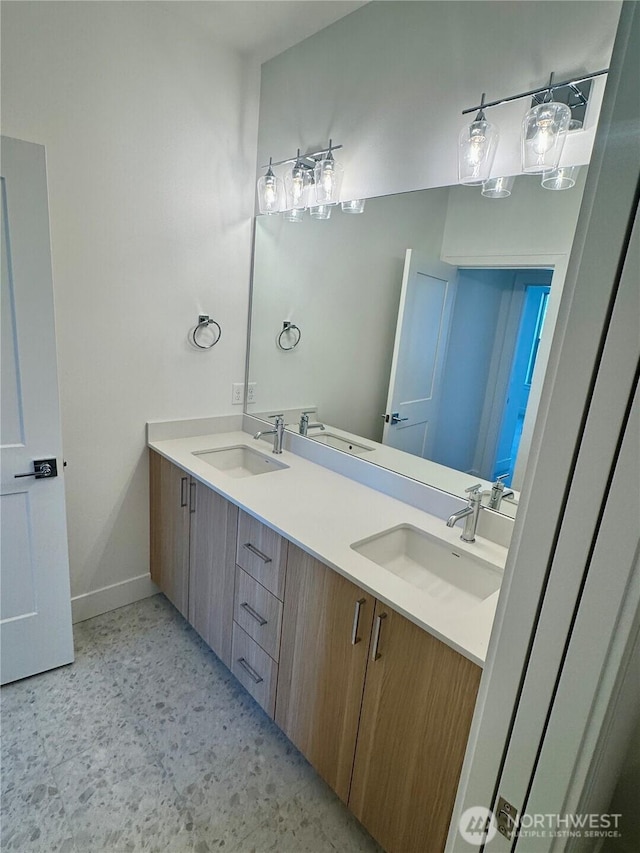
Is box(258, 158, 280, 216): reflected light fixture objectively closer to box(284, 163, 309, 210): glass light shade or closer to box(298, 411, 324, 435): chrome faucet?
box(284, 163, 309, 210): glass light shade

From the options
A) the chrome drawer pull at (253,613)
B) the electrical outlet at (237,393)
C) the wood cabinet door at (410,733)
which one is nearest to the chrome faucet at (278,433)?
the electrical outlet at (237,393)

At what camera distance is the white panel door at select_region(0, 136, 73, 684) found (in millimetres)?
1491

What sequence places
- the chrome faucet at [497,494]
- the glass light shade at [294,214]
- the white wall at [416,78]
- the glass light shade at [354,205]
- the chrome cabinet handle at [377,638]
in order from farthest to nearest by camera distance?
the glass light shade at [294,214]
the glass light shade at [354,205]
the chrome faucet at [497,494]
the white wall at [416,78]
the chrome cabinet handle at [377,638]

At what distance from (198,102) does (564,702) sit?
2523mm

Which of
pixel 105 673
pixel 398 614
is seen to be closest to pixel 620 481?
pixel 398 614

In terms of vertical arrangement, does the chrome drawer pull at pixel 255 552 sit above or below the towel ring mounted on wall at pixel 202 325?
below

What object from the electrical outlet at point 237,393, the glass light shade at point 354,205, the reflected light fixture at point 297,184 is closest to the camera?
the glass light shade at point 354,205

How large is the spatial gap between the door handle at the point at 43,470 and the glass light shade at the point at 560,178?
2.01m

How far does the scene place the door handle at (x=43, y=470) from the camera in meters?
1.67

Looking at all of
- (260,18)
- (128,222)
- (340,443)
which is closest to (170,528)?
(340,443)

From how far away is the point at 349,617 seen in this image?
1.24m

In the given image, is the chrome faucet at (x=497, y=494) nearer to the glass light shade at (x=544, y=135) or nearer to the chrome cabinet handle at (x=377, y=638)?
the chrome cabinet handle at (x=377, y=638)

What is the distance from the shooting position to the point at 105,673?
189cm

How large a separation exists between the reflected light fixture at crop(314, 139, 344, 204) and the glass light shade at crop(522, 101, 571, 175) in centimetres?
84
